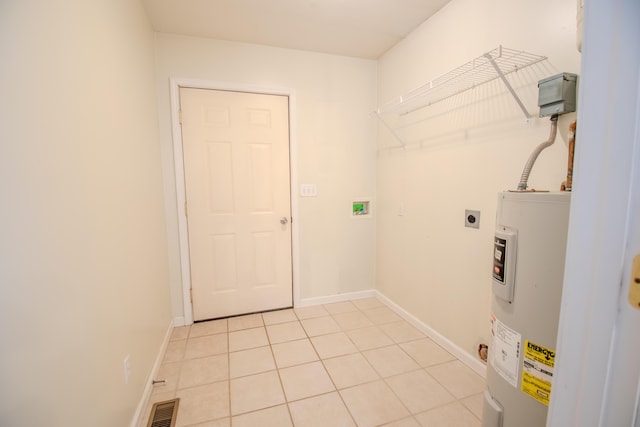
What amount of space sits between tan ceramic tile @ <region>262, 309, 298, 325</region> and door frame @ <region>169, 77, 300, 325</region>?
245mm

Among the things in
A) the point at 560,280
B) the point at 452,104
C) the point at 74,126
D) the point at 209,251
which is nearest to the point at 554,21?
the point at 452,104

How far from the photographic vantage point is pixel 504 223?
1.05 meters

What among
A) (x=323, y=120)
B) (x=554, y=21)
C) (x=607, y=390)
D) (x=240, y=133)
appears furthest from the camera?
(x=323, y=120)

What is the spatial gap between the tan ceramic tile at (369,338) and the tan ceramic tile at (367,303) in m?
0.40

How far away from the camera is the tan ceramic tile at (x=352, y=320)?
2479mm

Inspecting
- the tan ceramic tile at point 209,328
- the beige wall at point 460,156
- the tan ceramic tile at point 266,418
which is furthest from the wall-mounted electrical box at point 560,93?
the tan ceramic tile at point 209,328

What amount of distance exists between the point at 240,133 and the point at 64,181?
1724 mm

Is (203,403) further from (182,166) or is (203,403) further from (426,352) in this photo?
(182,166)

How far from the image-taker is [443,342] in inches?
83.9

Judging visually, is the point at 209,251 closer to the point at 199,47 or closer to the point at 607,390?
the point at 199,47

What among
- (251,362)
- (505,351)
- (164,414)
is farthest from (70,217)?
(505,351)

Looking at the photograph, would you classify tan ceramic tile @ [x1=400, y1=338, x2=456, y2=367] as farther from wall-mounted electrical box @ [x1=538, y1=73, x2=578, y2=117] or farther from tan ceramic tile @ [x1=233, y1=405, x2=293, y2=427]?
wall-mounted electrical box @ [x1=538, y1=73, x2=578, y2=117]

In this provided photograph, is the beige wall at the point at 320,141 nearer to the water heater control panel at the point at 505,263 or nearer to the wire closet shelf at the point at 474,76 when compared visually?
the wire closet shelf at the point at 474,76

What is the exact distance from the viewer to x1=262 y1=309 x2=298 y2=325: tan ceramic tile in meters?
2.58
